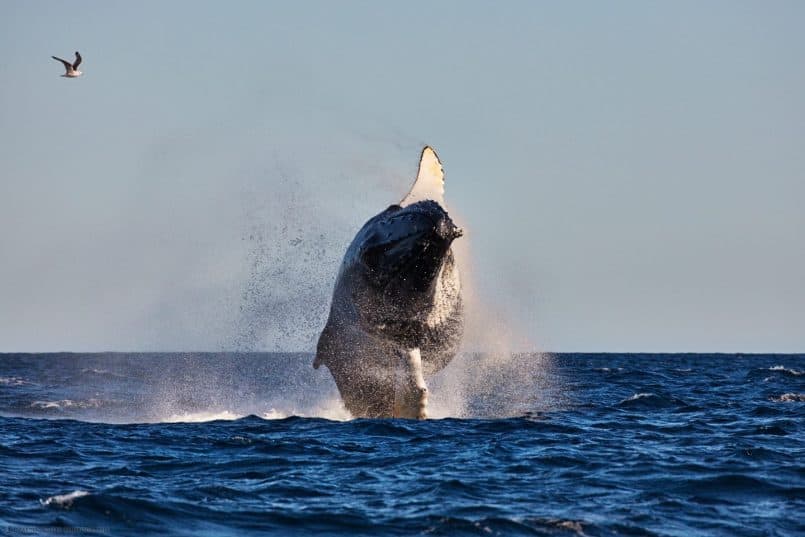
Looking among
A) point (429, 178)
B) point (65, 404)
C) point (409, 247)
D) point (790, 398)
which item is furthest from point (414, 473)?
point (65, 404)

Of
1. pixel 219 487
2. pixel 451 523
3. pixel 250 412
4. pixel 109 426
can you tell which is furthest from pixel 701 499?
pixel 250 412

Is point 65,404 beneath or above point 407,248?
above

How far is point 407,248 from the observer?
40.0 feet

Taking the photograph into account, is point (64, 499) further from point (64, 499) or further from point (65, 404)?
point (65, 404)

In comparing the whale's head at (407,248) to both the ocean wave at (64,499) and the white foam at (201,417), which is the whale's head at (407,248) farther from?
the white foam at (201,417)

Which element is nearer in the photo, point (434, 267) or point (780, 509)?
point (780, 509)

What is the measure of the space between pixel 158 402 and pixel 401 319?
43.3 feet

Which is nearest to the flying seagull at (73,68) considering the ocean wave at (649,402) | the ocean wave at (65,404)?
the ocean wave at (65,404)

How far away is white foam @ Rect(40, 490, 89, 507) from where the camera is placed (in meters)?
9.18

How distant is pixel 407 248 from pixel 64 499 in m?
4.73

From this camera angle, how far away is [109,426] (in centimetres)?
1625

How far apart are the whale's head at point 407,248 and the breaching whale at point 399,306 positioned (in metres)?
0.01

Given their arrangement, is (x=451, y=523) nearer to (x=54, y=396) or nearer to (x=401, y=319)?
(x=401, y=319)

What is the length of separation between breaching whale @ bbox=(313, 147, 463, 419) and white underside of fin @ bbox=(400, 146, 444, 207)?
1 cm
